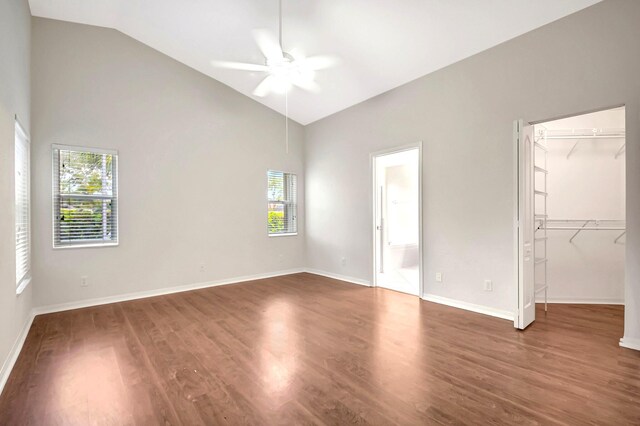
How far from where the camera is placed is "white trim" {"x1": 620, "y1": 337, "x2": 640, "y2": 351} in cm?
274

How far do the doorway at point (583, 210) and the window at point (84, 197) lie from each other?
5784mm

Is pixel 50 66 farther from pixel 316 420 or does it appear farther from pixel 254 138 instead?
pixel 316 420

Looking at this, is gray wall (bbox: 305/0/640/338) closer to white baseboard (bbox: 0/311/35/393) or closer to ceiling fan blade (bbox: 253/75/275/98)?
ceiling fan blade (bbox: 253/75/275/98)

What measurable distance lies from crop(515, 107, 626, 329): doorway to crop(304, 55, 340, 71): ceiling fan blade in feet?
9.39

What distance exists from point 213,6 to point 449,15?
267cm

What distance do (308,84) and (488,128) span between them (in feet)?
9.01

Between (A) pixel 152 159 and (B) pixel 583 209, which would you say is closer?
(B) pixel 583 209

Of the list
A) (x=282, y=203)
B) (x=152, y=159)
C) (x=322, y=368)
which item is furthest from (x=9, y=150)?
(x=282, y=203)

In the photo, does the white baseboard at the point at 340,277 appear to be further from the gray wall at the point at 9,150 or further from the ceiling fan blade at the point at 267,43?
the gray wall at the point at 9,150

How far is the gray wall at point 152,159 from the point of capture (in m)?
3.99

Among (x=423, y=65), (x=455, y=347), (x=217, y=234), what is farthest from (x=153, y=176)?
(x=455, y=347)

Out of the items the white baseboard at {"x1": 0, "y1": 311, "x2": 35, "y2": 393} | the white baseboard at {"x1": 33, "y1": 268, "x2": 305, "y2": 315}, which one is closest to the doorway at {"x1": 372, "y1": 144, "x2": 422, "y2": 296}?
the white baseboard at {"x1": 33, "y1": 268, "x2": 305, "y2": 315}

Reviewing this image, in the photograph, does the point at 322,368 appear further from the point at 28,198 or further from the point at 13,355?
the point at 28,198

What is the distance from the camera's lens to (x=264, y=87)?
17.5 ft
